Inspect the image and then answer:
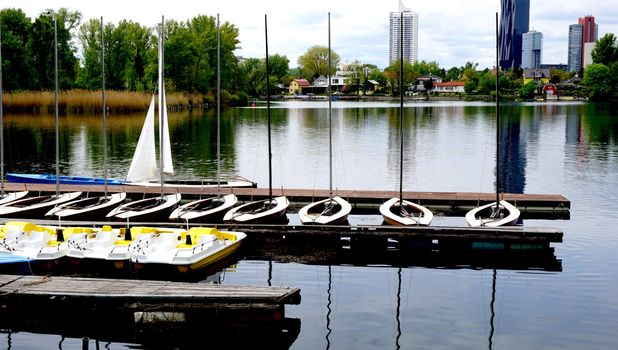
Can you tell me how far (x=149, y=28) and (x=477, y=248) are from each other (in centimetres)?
11256

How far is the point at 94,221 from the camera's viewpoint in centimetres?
2906

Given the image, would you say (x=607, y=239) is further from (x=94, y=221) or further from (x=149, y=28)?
(x=149, y=28)

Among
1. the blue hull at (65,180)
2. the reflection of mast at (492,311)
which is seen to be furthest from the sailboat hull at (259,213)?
the blue hull at (65,180)

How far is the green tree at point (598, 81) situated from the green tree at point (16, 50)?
397 feet

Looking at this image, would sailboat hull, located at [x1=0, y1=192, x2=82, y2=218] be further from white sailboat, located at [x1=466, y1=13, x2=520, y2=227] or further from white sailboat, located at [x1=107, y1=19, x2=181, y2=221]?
white sailboat, located at [x1=466, y1=13, x2=520, y2=227]

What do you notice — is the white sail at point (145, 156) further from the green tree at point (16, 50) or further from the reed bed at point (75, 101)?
the green tree at point (16, 50)

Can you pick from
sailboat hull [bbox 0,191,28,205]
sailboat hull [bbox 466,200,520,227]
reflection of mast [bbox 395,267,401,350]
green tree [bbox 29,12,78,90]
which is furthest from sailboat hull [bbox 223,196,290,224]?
green tree [bbox 29,12,78,90]

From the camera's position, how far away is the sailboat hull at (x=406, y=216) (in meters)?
27.6

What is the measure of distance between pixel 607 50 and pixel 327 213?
531 feet

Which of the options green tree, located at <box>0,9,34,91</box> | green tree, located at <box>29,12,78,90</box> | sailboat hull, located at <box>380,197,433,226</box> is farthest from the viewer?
green tree, located at <box>29,12,78,90</box>

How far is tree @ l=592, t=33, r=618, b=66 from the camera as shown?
563 ft

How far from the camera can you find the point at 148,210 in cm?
2925

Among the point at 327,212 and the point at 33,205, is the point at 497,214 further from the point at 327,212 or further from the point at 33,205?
the point at 33,205

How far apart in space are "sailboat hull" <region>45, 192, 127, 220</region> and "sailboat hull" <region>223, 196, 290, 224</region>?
18.2ft
